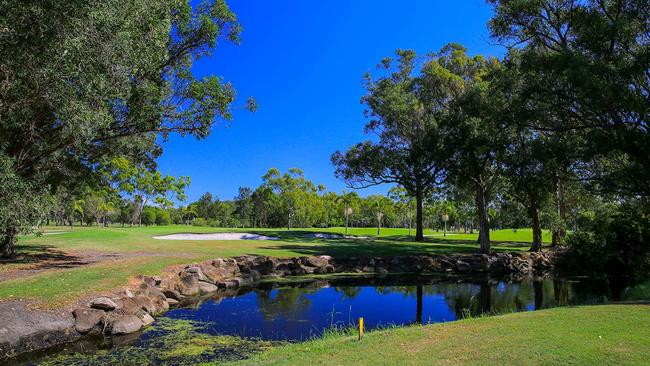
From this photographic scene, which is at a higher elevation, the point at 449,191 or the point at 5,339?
the point at 449,191

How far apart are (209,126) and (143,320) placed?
7934 mm

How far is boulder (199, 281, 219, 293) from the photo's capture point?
758 inches

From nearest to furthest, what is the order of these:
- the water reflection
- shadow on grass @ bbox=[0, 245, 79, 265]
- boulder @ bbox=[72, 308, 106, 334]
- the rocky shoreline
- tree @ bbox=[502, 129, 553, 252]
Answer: the rocky shoreline < boulder @ bbox=[72, 308, 106, 334] < the water reflection < shadow on grass @ bbox=[0, 245, 79, 265] < tree @ bbox=[502, 129, 553, 252]

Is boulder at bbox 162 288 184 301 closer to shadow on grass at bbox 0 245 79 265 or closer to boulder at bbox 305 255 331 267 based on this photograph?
shadow on grass at bbox 0 245 79 265

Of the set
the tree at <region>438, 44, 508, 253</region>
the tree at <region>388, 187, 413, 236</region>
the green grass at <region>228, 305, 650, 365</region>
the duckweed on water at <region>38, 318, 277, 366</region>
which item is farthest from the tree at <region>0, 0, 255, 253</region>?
the tree at <region>388, 187, 413, 236</region>

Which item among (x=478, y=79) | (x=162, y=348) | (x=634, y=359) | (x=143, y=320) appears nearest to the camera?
(x=634, y=359)

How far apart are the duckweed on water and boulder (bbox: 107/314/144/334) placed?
0.38 m

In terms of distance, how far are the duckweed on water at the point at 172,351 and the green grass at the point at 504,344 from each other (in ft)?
6.61

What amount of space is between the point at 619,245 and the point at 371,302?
15.3 m

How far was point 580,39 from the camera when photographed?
64.6ft

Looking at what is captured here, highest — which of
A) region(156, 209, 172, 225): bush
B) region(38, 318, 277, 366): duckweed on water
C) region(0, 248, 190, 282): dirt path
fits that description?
region(156, 209, 172, 225): bush

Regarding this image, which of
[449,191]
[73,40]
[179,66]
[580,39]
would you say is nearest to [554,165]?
[580,39]

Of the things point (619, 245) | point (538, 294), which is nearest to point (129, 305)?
point (538, 294)

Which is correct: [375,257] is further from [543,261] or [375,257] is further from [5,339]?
[5,339]
